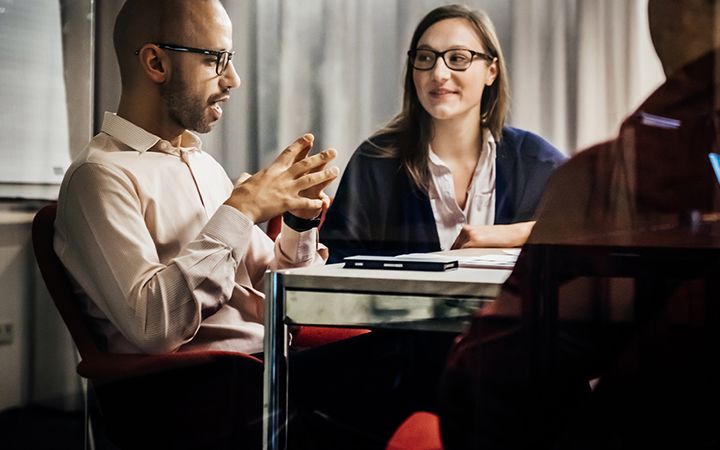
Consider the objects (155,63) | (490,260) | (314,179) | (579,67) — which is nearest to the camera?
(490,260)

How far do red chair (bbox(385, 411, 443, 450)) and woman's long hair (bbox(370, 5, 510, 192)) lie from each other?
0.63m

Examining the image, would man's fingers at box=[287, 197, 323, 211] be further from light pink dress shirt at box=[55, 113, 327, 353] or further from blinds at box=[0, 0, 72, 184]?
blinds at box=[0, 0, 72, 184]

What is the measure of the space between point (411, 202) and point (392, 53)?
13.2 inches

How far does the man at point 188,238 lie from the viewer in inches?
69.9

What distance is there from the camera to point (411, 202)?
1.93 m

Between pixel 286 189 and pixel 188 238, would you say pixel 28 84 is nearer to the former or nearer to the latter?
pixel 188 238

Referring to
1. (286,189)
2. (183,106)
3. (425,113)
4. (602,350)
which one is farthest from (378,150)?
(602,350)

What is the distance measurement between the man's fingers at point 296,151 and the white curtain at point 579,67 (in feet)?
1.54

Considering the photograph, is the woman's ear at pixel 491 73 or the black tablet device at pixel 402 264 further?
the woman's ear at pixel 491 73

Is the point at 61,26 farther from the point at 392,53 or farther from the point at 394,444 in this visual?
the point at 394,444

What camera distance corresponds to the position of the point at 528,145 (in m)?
1.79

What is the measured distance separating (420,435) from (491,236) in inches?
23.7

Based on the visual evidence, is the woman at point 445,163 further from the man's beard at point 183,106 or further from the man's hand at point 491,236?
the man's beard at point 183,106

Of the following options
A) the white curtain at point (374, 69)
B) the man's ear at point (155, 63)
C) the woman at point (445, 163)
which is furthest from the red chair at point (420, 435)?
the man's ear at point (155, 63)
